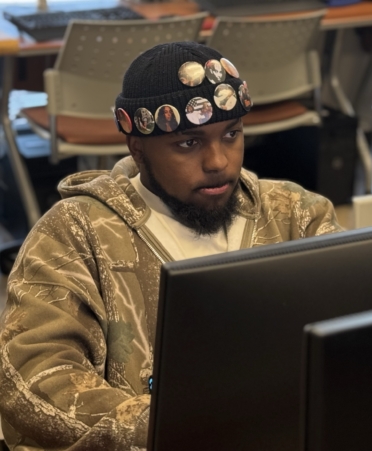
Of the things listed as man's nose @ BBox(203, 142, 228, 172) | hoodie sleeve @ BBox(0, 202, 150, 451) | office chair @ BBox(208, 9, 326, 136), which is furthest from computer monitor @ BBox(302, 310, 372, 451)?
office chair @ BBox(208, 9, 326, 136)

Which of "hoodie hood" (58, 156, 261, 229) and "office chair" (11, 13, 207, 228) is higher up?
"office chair" (11, 13, 207, 228)

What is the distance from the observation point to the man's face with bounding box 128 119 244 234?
1436 mm

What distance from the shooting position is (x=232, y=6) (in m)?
3.74

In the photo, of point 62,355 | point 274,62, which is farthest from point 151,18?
point 62,355

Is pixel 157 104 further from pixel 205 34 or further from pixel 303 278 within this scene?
pixel 205 34

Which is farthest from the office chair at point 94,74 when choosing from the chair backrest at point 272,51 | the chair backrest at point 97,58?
the chair backrest at point 272,51

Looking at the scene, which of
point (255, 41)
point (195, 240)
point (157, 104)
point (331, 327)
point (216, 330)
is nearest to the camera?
point (331, 327)

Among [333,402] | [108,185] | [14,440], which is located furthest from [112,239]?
[333,402]

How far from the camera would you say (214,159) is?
142 centimetres

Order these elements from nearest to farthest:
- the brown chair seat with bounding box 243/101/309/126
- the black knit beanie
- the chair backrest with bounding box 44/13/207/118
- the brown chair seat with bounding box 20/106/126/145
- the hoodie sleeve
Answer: the hoodie sleeve < the black knit beanie < the chair backrest with bounding box 44/13/207/118 < the brown chair seat with bounding box 20/106/126/145 < the brown chair seat with bounding box 243/101/309/126

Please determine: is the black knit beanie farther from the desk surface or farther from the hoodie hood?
the desk surface

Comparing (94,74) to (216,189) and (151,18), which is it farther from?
(216,189)

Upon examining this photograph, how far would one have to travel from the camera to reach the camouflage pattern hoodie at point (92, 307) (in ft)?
4.02

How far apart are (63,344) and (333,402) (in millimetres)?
702
